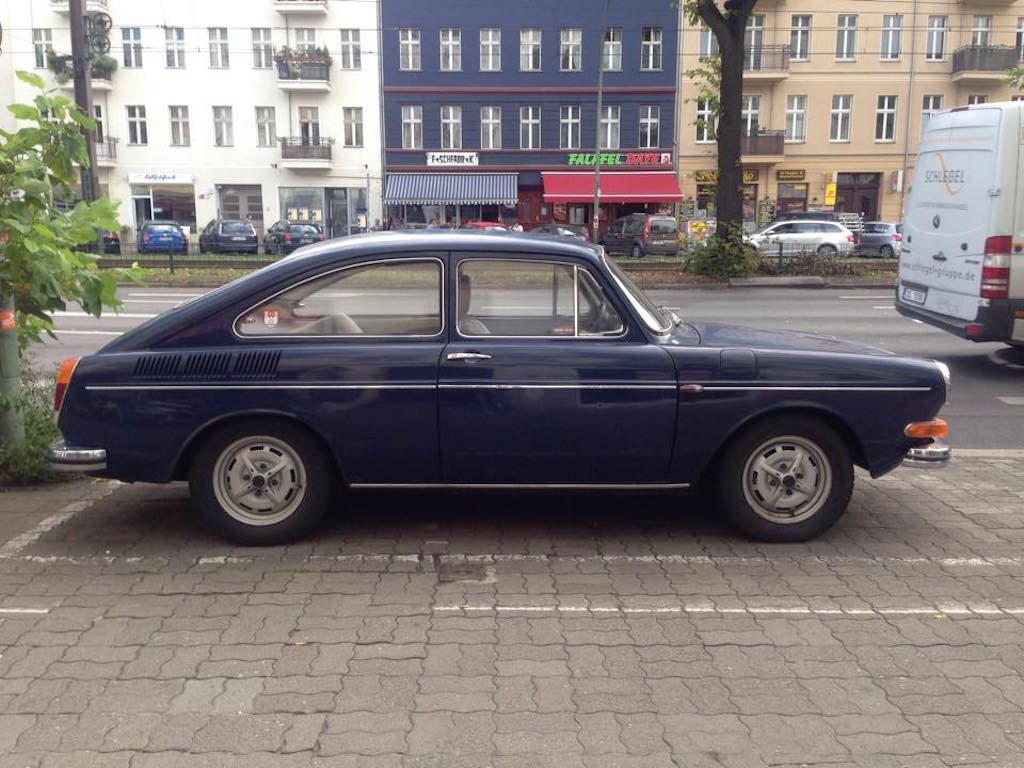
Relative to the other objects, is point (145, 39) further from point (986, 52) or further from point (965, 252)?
point (965, 252)

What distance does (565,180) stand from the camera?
147 feet

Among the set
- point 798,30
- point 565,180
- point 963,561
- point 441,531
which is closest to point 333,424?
point 441,531

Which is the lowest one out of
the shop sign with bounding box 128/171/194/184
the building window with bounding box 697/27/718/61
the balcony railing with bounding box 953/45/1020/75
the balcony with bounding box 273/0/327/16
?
the shop sign with bounding box 128/171/194/184

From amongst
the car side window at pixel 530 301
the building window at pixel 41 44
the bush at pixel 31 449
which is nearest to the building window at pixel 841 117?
the building window at pixel 41 44

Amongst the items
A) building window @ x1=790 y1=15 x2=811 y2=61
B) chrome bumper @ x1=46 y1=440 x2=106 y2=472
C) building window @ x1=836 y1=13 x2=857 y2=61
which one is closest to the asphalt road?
chrome bumper @ x1=46 y1=440 x2=106 y2=472

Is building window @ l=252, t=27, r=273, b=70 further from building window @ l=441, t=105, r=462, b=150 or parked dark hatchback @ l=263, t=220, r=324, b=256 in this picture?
parked dark hatchback @ l=263, t=220, r=324, b=256

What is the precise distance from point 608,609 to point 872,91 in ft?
151

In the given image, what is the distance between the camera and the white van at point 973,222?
9.64m

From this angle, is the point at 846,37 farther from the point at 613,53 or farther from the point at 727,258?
the point at 727,258

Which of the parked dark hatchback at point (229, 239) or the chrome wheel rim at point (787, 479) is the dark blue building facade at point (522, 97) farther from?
the chrome wheel rim at point (787, 479)

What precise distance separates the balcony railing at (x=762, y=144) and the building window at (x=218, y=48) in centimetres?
2412

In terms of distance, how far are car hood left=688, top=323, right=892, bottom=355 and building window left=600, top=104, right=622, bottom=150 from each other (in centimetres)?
4126

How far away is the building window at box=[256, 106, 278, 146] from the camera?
148 ft

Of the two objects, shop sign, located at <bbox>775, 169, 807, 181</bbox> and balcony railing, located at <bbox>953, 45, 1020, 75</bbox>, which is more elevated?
balcony railing, located at <bbox>953, 45, 1020, 75</bbox>
